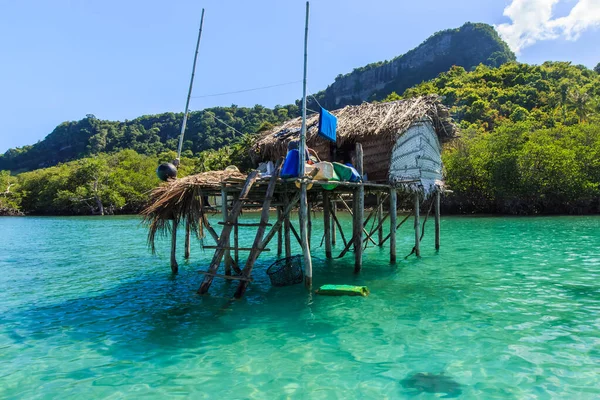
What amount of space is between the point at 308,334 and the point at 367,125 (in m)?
8.60

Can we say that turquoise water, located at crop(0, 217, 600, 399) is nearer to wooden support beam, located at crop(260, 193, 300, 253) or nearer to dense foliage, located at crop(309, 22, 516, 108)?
wooden support beam, located at crop(260, 193, 300, 253)

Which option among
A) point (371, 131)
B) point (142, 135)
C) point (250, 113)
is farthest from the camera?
point (142, 135)

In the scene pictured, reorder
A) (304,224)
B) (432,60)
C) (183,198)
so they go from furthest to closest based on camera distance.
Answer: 1. (432,60)
2. (183,198)
3. (304,224)

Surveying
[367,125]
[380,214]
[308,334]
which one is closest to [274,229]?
[308,334]

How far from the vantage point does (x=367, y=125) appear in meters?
14.3

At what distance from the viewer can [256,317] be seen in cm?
873

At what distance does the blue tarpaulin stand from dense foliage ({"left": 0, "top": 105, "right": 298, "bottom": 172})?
87593 millimetres

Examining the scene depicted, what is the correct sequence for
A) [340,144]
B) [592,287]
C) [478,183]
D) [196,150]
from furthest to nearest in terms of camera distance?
[196,150] → [478,183] → [340,144] → [592,287]

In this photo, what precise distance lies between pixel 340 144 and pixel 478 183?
31.5 meters

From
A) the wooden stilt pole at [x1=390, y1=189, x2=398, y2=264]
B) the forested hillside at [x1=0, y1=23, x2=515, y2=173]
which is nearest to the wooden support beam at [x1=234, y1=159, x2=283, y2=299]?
the wooden stilt pole at [x1=390, y1=189, x2=398, y2=264]

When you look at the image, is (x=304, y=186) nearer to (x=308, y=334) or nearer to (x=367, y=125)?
(x=308, y=334)

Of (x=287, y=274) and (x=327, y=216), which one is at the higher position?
(x=327, y=216)

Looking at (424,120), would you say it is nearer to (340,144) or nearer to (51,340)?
(340,144)

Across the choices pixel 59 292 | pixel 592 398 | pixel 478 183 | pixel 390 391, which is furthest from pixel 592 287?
pixel 478 183
